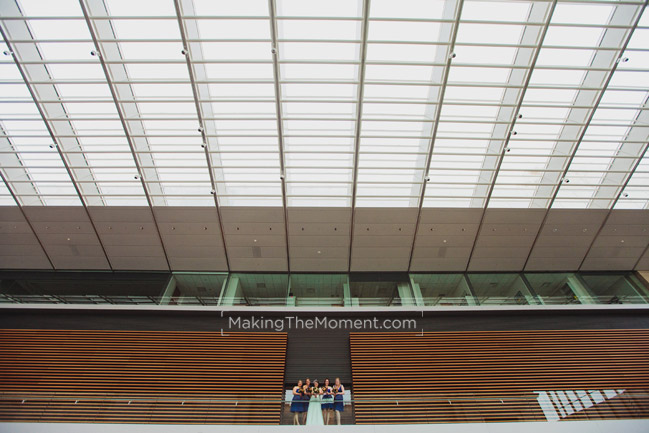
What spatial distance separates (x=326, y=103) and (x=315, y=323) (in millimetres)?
9327

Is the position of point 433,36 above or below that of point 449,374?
above

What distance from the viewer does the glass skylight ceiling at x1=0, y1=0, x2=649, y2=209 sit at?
10859 millimetres

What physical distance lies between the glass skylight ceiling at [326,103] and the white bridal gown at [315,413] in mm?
8848

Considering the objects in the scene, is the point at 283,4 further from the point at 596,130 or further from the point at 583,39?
the point at 596,130

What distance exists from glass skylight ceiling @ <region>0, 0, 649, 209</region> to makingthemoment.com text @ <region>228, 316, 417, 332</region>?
5354 mm

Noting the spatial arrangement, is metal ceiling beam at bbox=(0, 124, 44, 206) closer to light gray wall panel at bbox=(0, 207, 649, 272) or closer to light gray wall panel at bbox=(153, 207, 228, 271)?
light gray wall panel at bbox=(0, 207, 649, 272)

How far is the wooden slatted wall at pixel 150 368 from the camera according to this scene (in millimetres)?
9258

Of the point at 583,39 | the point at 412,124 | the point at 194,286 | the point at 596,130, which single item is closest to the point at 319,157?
the point at 412,124

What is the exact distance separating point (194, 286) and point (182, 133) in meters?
7.84

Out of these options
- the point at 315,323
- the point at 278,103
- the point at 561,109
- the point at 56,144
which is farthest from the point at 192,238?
the point at 561,109

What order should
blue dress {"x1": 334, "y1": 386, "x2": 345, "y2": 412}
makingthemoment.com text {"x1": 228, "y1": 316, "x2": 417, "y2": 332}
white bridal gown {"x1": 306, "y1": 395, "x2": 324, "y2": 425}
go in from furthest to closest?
makingthemoment.com text {"x1": 228, "y1": 316, "x2": 417, "y2": 332}, blue dress {"x1": 334, "y1": 386, "x2": 345, "y2": 412}, white bridal gown {"x1": 306, "y1": 395, "x2": 324, "y2": 425}

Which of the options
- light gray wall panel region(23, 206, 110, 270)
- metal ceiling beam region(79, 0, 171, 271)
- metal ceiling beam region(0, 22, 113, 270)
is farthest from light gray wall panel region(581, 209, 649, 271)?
light gray wall panel region(23, 206, 110, 270)

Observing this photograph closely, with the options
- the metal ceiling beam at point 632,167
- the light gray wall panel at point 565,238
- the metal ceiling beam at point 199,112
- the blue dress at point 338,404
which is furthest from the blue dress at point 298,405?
the metal ceiling beam at point 632,167

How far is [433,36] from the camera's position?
37.0 feet
